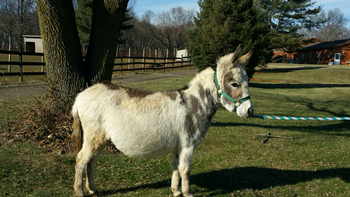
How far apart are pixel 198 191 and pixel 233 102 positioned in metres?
1.79

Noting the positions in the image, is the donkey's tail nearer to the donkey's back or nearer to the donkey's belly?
the donkey's back

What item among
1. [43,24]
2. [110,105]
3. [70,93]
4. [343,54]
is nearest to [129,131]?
[110,105]

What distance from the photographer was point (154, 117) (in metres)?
3.79

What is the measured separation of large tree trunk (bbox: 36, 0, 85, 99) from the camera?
586 centimetres

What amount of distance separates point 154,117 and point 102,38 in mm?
3365

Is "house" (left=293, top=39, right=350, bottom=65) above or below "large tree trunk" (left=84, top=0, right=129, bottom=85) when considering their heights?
above

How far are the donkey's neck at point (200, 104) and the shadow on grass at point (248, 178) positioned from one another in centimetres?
130

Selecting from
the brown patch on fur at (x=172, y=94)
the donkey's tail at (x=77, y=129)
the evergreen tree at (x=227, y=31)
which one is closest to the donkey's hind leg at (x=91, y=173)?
the donkey's tail at (x=77, y=129)

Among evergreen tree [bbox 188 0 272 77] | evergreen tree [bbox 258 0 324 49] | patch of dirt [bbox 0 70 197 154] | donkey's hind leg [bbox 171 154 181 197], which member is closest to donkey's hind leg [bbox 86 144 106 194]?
donkey's hind leg [bbox 171 154 181 197]

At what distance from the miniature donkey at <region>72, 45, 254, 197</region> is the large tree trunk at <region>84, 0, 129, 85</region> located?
2.30 metres

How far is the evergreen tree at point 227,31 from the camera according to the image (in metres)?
17.4

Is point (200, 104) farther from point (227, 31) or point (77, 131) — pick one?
point (227, 31)

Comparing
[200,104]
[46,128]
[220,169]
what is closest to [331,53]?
[220,169]

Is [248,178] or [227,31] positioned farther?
[227,31]
